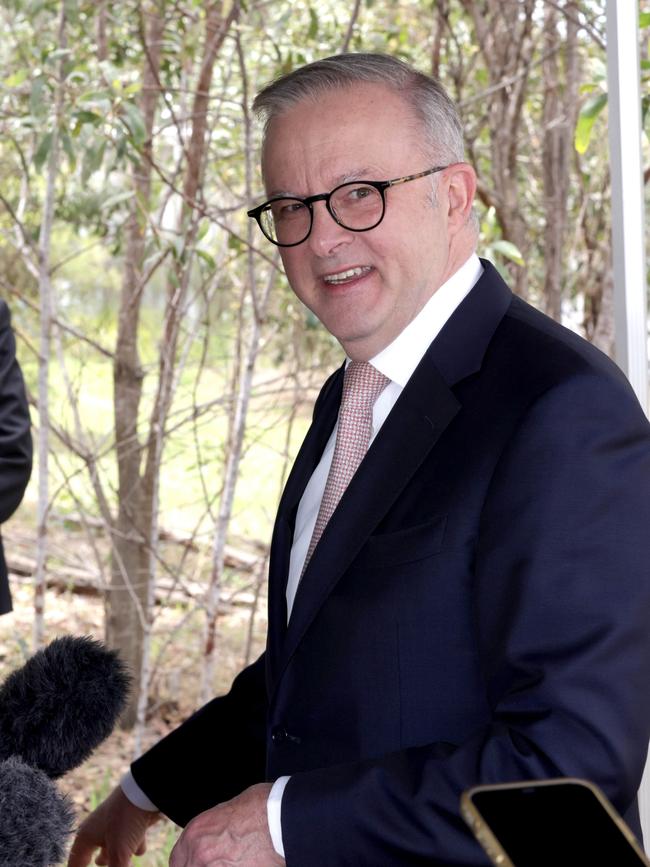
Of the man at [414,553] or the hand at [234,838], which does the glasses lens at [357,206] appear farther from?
the hand at [234,838]

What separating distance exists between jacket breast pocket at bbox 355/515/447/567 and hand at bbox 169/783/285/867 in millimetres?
277

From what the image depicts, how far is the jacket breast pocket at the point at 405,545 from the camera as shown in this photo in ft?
4.16

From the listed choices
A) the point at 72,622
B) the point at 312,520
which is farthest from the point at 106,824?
the point at 72,622

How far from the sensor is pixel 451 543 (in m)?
1.26

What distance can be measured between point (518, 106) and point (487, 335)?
9.64ft

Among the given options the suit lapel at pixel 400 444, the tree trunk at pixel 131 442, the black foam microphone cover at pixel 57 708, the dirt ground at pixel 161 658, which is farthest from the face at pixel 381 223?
the dirt ground at pixel 161 658

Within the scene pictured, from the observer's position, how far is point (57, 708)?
3.77 feet

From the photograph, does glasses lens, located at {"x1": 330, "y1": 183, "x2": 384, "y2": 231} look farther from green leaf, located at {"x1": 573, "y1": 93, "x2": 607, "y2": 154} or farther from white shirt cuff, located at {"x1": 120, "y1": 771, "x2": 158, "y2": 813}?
green leaf, located at {"x1": 573, "y1": 93, "x2": 607, "y2": 154}

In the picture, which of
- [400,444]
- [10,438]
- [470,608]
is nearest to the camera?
[470,608]

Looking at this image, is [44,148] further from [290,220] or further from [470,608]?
[470,608]

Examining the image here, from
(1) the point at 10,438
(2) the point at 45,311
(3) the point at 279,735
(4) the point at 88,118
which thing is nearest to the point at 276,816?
(3) the point at 279,735

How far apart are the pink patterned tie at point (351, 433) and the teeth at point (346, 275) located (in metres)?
0.12

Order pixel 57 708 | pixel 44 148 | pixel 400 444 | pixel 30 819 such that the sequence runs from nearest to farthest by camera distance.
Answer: pixel 30 819, pixel 57 708, pixel 400 444, pixel 44 148

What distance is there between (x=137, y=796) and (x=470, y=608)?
0.71 meters
